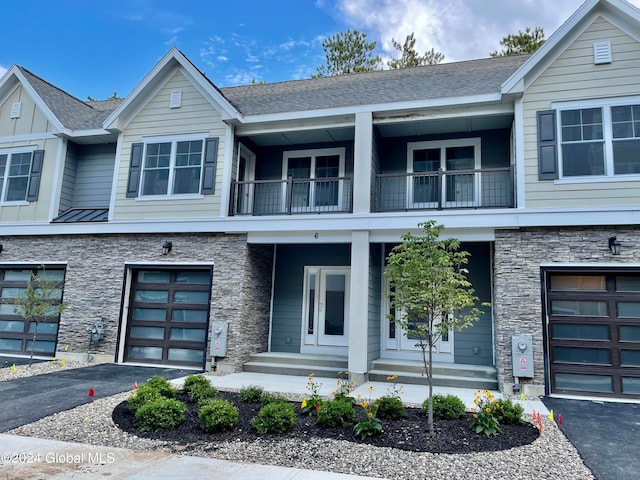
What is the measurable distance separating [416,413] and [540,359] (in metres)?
3.11

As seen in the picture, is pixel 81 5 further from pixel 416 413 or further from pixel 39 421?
pixel 416 413

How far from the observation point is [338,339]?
10.6m

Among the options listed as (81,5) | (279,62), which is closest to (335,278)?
(81,5)

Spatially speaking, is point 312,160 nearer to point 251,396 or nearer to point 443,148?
point 443,148

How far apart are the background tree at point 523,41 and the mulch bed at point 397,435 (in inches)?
765

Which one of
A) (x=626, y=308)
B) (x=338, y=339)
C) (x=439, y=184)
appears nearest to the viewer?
(x=626, y=308)

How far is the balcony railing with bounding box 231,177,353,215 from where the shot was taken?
10750 mm

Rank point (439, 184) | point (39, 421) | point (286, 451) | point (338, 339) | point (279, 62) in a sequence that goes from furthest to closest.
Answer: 1. point (279, 62)
2. point (338, 339)
3. point (439, 184)
4. point (39, 421)
5. point (286, 451)

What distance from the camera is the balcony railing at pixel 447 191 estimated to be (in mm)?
9742

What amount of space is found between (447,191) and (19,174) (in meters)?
11.1

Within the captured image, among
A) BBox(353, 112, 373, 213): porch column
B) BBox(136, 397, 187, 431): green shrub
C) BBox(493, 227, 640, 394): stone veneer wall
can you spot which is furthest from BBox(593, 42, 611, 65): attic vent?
BBox(136, 397, 187, 431): green shrub

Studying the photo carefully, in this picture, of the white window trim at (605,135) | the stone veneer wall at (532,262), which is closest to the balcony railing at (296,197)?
the stone veneer wall at (532,262)

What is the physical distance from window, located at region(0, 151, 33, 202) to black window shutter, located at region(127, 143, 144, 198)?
124 inches

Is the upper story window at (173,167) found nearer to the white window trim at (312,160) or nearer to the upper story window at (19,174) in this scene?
the white window trim at (312,160)
